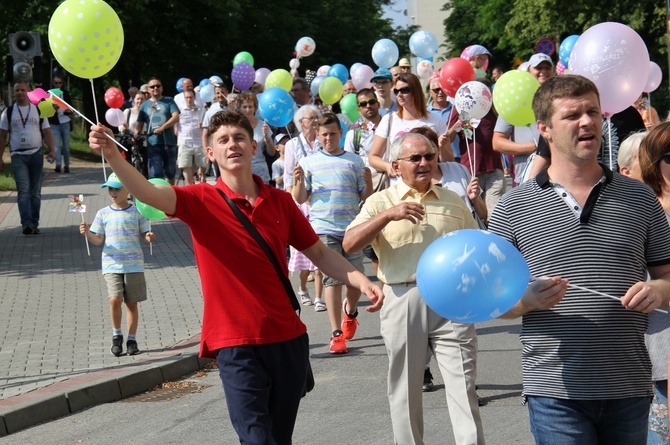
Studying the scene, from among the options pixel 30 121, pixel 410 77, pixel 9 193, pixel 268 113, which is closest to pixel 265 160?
pixel 268 113

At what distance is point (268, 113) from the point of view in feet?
45.8

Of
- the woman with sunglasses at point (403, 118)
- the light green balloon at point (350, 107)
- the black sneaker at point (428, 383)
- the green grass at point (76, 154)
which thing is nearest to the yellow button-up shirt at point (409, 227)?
the black sneaker at point (428, 383)

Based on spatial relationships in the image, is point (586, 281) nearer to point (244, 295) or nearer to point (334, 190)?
point (244, 295)

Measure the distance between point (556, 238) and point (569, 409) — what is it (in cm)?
59

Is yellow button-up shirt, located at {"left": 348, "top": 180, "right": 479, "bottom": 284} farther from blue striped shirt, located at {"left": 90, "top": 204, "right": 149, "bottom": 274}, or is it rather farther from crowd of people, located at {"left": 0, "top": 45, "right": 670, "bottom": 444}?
blue striped shirt, located at {"left": 90, "top": 204, "right": 149, "bottom": 274}

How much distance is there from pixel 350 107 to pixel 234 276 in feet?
38.5

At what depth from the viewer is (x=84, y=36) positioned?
589 cm

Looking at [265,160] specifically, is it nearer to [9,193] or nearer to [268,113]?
[268,113]

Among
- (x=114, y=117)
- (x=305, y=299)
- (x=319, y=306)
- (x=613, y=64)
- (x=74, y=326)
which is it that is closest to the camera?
(x=613, y=64)

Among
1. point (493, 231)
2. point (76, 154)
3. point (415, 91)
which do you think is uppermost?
point (415, 91)

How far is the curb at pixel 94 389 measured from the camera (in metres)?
7.88

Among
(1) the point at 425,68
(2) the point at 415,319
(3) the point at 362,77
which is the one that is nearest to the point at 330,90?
(3) the point at 362,77

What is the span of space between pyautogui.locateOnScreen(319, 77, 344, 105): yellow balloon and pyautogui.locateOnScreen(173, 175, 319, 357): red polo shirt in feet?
40.0

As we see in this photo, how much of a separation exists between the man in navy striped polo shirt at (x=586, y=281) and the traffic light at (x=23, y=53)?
16893 mm
